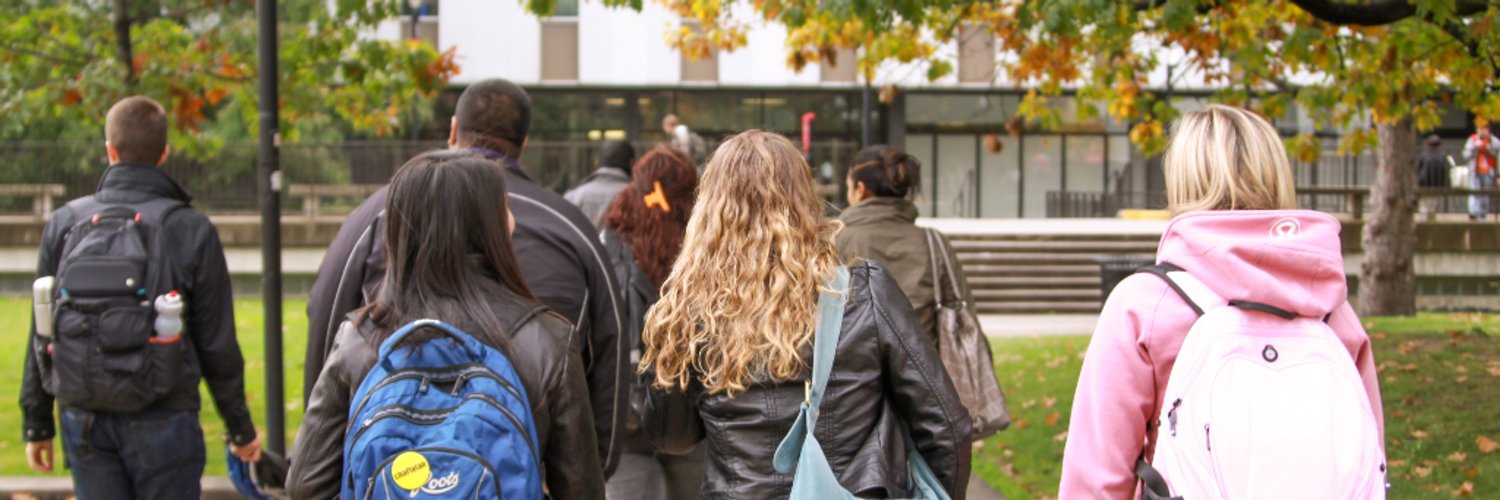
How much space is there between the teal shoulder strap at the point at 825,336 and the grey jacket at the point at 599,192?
3279 mm

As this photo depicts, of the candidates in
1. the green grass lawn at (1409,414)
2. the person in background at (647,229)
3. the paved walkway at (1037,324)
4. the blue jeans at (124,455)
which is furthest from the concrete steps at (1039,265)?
the blue jeans at (124,455)

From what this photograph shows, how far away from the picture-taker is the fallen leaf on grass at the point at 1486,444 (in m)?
7.85

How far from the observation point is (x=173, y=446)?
14.9 ft

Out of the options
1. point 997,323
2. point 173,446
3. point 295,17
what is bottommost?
point 997,323

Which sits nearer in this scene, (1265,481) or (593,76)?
(1265,481)

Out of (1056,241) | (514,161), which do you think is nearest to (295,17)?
(514,161)

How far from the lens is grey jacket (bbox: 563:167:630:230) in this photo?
22.2 ft

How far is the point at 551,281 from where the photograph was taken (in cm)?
379

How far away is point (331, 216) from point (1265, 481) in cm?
1861

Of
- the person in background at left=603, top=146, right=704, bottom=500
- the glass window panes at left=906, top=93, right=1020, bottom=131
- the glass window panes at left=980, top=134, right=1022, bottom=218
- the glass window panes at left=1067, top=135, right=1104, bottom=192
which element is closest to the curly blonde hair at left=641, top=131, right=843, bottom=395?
the person in background at left=603, top=146, right=704, bottom=500

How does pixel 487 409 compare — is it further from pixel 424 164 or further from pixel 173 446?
pixel 173 446

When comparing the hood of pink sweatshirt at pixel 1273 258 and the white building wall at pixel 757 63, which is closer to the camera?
the hood of pink sweatshirt at pixel 1273 258

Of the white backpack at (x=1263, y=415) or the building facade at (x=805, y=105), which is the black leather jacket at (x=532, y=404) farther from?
the building facade at (x=805, y=105)

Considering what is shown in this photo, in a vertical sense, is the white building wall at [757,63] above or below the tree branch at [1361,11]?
above
